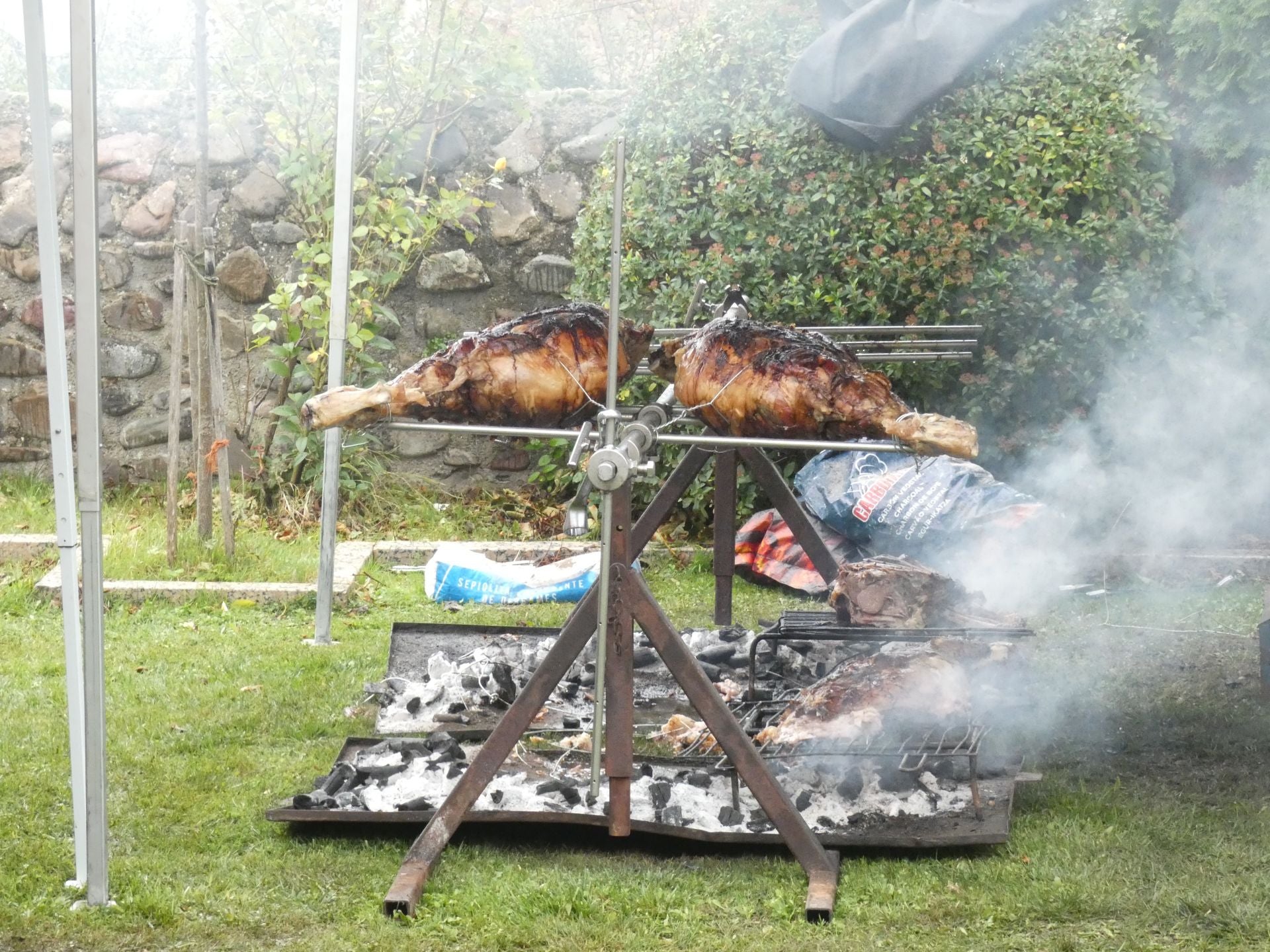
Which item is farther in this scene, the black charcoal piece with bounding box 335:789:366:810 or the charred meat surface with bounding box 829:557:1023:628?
the charred meat surface with bounding box 829:557:1023:628

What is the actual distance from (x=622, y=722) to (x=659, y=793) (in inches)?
19.9

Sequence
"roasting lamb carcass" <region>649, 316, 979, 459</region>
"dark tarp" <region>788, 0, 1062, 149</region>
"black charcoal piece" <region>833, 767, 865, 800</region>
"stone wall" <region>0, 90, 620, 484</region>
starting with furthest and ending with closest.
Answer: "stone wall" <region>0, 90, 620, 484</region>, "dark tarp" <region>788, 0, 1062, 149</region>, "black charcoal piece" <region>833, 767, 865, 800</region>, "roasting lamb carcass" <region>649, 316, 979, 459</region>

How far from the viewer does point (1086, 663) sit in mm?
5281

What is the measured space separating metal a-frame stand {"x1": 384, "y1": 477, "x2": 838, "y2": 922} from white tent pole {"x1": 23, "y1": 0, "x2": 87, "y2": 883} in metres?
0.82

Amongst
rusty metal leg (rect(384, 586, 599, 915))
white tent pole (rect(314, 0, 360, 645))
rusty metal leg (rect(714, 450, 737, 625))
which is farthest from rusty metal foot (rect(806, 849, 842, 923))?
white tent pole (rect(314, 0, 360, 645))

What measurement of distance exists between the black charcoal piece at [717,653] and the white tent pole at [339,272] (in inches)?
62.0

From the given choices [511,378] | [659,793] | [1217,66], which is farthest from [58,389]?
[1217,66]

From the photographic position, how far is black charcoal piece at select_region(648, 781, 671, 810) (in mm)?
3715

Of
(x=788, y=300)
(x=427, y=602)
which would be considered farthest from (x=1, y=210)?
(x=788, y=300)

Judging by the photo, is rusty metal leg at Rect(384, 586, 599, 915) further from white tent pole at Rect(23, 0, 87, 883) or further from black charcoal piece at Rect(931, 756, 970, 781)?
black charcoal piece at Rect(931, 756, 970, 781)

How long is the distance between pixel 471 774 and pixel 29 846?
119 centimetres

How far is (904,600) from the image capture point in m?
4.77

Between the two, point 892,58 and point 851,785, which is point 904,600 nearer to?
point 851,785

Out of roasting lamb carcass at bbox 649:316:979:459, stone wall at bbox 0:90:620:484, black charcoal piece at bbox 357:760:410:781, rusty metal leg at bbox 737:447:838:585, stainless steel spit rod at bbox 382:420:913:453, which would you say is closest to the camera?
stainless steel spit rod at bbox 382:420:913:453
